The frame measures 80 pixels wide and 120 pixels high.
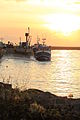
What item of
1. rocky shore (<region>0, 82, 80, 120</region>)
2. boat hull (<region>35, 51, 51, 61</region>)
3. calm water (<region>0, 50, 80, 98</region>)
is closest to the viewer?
rocky shore (<region>0, 82, 80, 120</region>)

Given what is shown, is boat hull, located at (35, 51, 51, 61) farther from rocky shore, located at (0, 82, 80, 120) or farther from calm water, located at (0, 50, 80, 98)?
rocky shore, located at (0, 82, 80, 120)

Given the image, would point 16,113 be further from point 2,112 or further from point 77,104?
point 77,104

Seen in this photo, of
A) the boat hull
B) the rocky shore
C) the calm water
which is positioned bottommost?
the boat hull

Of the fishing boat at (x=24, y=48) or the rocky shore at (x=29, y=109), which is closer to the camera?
the rocky shore at (x=29, y=109)

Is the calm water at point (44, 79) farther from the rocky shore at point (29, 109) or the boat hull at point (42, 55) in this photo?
the boat hull at point (42, 55)

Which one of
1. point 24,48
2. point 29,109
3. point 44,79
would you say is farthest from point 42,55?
point 29,109

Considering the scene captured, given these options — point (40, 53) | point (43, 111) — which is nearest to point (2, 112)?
point (43, 111)

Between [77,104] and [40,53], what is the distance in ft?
373

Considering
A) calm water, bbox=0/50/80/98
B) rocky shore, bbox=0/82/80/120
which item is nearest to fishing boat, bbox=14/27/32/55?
calm water, bbox=0/50/80/98

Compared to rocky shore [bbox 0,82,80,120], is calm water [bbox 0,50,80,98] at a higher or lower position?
lower

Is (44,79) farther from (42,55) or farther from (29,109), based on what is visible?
(42,55)

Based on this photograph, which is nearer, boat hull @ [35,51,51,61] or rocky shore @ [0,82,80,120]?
rocky shore @ [0,82,80,120]

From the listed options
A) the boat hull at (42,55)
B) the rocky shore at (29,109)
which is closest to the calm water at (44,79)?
the rocky shore at (29,109)

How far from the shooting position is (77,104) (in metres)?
12.7
